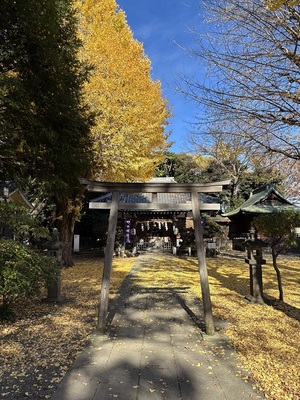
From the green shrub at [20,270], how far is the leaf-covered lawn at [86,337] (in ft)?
2.39

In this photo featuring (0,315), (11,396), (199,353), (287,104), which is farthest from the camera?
(0,315)

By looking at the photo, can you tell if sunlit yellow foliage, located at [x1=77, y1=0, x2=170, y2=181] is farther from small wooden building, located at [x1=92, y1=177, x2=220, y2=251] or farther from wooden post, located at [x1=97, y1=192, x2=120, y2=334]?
wooden post, located at [x1=97, y1=192, x2=120, y2=334]

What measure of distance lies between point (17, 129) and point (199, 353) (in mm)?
5558

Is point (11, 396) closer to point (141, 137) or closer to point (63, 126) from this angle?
point (63, 126)

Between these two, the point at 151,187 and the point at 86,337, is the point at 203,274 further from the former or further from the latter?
the point at 86,337

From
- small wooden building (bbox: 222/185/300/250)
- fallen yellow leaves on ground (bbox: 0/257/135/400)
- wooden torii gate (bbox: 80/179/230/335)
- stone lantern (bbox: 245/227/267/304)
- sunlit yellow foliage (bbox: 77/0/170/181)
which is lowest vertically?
fallen yellow leaves on ground (bbox: 0/257/135/400)

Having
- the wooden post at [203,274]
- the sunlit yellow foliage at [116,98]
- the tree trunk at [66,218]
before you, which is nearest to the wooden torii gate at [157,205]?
the wooden post at [203,274]

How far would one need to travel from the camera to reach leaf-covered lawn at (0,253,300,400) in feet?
10.2

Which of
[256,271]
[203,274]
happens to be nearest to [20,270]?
[203,274]

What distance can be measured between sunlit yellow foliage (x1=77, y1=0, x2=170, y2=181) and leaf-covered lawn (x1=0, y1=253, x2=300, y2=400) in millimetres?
4729

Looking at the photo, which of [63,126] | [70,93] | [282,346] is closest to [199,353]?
[282,346]

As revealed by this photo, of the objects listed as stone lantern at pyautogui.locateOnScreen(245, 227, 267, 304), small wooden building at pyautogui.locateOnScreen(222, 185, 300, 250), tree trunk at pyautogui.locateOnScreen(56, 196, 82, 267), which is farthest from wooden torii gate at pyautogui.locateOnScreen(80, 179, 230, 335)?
small wooden building at pyautogui.locateOnScreen(222, 185, 300, 250)

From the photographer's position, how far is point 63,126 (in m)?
6.55

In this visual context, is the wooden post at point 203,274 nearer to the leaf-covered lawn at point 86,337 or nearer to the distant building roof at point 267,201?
the leaf-covered lawn at point 86,337
